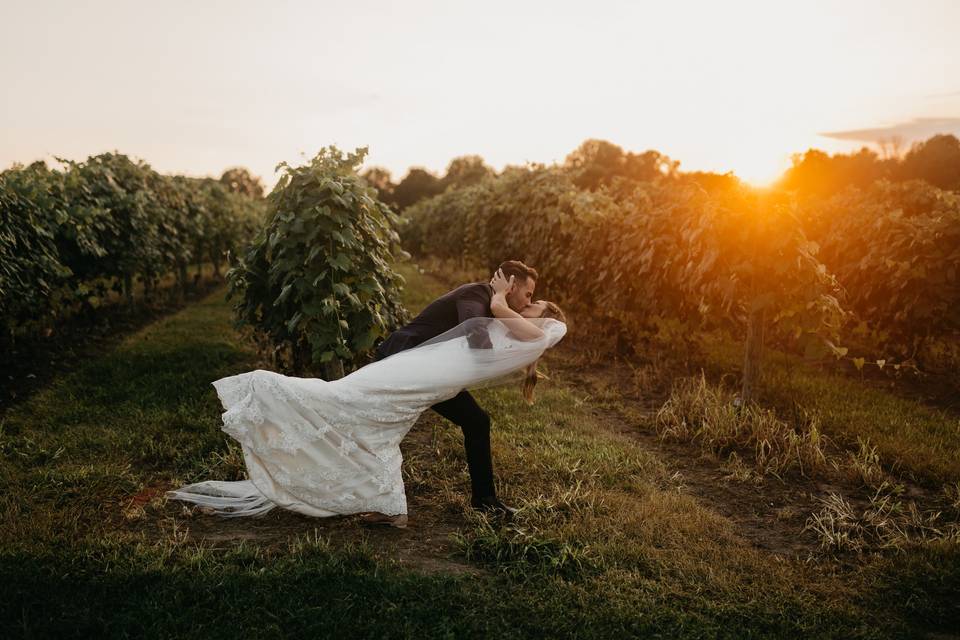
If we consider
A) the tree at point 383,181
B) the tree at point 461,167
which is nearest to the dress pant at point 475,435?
the tree at point 461,167

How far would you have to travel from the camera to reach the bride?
12.8ft

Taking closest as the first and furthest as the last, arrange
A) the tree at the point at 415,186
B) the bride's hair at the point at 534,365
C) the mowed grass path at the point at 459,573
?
the mowed grass path at the point at 459,573
the bride's hair at the point at 534,365
the tree at the point at 415,186

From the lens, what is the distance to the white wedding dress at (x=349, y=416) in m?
3.89

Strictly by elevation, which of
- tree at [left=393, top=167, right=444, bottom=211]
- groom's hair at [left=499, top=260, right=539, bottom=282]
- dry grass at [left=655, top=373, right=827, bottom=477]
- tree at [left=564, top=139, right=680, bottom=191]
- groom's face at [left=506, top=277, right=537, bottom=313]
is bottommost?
dry grass at [left=655, top=373, right=827, bottom=477]

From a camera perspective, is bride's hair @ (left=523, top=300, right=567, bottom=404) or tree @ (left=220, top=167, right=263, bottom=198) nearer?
bride's hair @ (left=523, top=300, right=567, bottom=404)

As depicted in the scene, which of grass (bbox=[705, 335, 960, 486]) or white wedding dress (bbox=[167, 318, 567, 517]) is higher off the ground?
white wedding dress (bbox=[167, 318, 567, 517])

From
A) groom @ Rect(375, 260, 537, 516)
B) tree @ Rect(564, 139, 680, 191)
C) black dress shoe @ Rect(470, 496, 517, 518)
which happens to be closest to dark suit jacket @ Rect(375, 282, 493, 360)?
groom @ Rect(375, 260, 537, 516)

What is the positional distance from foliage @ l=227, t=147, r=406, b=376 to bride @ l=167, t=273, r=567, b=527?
151 cm

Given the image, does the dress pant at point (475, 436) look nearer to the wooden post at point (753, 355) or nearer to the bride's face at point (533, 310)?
the bride's face at point (533, 310)

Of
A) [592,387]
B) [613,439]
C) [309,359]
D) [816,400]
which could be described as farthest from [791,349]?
[309,359]

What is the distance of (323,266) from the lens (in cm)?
582

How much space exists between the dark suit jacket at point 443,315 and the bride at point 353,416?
0.15 metres

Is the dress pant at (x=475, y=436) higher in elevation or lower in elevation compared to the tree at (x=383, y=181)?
lower

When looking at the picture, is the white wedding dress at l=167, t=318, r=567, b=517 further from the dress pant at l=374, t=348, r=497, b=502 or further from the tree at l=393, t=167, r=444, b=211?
the tree at l=393, t=167, r=444, b=211
